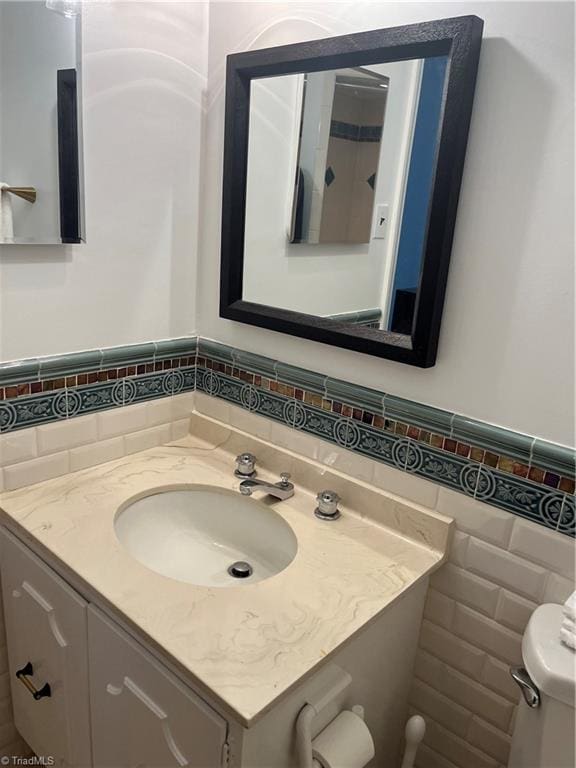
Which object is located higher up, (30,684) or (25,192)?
(25,192)

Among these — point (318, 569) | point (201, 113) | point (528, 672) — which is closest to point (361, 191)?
point (201, 113)

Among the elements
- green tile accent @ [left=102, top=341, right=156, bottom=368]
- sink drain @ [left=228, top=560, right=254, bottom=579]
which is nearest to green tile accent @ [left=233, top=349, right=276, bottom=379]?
green tile accent @ [left=102, top=341, right=156, bottom=368]

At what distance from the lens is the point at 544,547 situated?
40.4 inches

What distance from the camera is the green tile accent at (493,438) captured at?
101cm

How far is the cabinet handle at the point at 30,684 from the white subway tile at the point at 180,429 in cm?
62

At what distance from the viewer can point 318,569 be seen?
1.09m

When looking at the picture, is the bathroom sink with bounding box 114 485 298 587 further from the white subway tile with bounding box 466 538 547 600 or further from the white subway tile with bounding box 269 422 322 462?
the white subway tile with bounding box 466 538 547 600

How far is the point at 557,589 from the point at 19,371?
114 cm

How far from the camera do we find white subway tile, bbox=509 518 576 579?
1.00 m

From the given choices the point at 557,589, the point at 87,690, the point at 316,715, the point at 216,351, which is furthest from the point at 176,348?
the point at 557,589

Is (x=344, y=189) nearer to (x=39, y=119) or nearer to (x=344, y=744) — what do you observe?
(x=39, y=119)

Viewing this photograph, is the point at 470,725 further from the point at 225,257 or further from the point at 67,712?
the point at 225,257

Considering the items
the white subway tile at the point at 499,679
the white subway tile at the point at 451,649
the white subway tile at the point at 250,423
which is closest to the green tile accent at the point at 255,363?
the white subway tile at the point at 250,423

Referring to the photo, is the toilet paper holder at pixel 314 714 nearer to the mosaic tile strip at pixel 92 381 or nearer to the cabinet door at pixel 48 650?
the cabinet door at pixel 48 650
